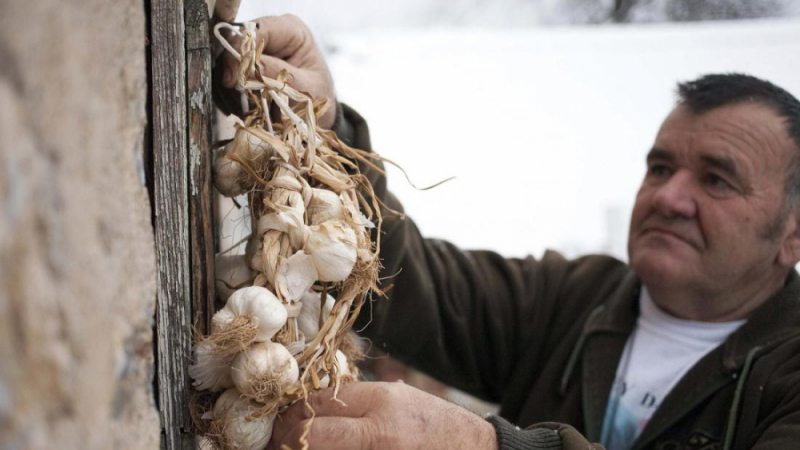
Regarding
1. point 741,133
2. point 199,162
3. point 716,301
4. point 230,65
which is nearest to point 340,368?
point 199,162

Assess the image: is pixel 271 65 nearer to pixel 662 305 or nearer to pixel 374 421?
pixel 374 421

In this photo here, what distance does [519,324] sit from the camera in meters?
1.64

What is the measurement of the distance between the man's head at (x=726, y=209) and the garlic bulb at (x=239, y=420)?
1.01 metres

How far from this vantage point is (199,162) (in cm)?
74

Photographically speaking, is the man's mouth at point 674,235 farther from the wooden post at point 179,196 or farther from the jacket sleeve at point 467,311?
the wooden post at point 179,196

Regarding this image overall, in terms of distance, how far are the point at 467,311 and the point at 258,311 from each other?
99 centimetres

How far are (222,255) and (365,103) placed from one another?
5.49 ft

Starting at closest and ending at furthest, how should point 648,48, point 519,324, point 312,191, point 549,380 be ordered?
point 312,191 → point 549,380 → point 519,324 → point 648,48

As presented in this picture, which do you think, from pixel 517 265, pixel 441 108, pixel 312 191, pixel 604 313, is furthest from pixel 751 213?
pixel 441 108

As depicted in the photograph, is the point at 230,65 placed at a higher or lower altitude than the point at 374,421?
higher

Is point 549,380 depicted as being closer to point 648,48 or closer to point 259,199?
point 259,199

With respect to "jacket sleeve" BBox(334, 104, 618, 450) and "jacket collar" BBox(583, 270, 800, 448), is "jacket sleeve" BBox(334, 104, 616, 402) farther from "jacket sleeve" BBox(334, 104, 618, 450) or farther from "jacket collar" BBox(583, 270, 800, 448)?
"jacket collar" BBox(583, 270, 800, 448)

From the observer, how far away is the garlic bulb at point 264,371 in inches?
26.1

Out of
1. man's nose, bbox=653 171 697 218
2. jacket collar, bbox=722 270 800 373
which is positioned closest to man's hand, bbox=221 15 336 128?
man's nose, bbox=653 171 697 218
